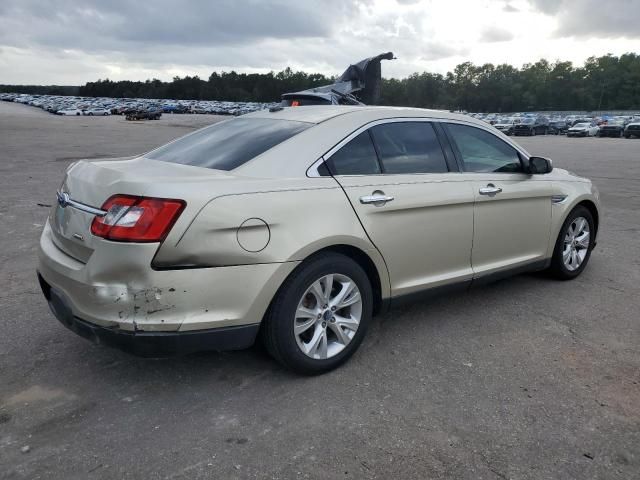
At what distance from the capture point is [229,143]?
3713 millimetres

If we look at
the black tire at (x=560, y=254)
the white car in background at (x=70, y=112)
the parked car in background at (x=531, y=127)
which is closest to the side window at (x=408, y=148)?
the black tire at (x=560, y=254)

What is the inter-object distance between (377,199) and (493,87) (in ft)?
483

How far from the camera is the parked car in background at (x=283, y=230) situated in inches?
112

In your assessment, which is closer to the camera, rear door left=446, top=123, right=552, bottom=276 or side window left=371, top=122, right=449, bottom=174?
side window left=371, top=122, right=449, bottom=174

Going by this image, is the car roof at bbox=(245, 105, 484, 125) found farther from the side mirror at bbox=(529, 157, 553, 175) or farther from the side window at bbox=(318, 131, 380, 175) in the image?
the side mirror at bbox=(529, 157, 553, 175)

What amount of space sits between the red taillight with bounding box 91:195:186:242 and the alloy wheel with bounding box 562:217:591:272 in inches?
151

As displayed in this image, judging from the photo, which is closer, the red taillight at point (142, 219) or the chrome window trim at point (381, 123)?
the red taillight at point (142, 219)

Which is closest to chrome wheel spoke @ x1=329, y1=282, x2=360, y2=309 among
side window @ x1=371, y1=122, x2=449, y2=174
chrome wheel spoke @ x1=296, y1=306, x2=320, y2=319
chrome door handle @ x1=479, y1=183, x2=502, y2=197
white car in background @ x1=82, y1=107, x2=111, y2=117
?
chrome wheel spoke @ x1=296, y1=306, x2=320, y2=319

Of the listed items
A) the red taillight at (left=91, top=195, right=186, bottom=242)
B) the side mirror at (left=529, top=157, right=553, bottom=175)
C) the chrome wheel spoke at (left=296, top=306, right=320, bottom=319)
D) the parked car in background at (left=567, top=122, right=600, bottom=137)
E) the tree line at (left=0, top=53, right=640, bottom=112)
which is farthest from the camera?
the tree line at (left=0, top=53, right=640, bottom=112)

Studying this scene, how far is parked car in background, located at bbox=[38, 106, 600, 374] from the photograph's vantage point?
9.30ft

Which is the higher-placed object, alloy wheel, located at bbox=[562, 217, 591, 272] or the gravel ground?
alloy wheel, located at bbox=[562, 217, 591, 272]

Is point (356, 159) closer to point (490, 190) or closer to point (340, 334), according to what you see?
point (340, 334)

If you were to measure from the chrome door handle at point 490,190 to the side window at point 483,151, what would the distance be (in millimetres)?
147

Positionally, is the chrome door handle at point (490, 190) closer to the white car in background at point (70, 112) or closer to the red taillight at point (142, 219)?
the red taillight at point (142, 219)
